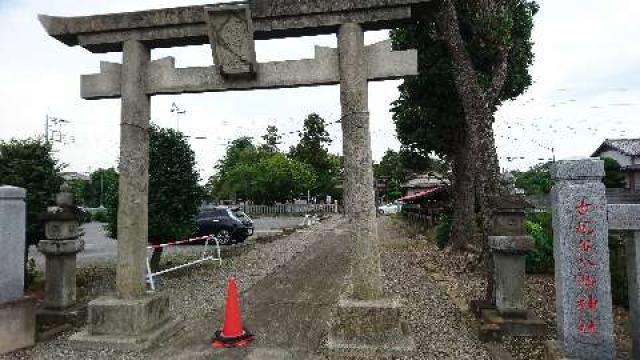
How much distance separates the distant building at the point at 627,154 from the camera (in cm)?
3634

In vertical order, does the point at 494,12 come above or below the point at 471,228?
above

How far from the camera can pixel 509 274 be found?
604 centimetres

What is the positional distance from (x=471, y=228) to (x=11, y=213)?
36.5ft

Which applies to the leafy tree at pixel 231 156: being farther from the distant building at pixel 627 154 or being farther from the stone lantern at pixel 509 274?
the stone lantern at pixel 509 274

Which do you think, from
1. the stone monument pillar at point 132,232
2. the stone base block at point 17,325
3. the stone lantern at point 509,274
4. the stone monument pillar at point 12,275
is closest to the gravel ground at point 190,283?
the stone base block at point 17,325

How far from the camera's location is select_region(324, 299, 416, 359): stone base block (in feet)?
16.3

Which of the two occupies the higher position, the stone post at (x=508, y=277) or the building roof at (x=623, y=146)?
the building roof at (x=623, y=146)

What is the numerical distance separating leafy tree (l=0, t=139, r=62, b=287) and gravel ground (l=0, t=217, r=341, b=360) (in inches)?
69.2

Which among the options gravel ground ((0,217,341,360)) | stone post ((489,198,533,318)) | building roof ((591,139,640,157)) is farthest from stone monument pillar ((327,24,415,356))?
building roof ((591,139,640,157))

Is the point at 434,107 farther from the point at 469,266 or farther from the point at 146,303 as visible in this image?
the point at 146,303

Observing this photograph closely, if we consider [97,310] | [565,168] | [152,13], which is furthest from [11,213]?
[565,168]

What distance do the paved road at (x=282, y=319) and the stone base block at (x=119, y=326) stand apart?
39cm

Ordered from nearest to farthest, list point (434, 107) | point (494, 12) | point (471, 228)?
point (494, 12), point (471, 228), point (434, 107)

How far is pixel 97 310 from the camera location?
5.61 metres
